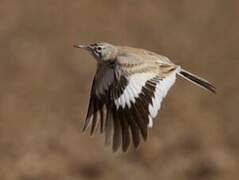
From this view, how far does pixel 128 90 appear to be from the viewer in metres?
7.68

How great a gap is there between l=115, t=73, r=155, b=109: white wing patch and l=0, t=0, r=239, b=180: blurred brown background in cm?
606

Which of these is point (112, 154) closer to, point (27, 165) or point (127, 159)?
point (127, 159)

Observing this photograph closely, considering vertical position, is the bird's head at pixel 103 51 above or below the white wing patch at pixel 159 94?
above

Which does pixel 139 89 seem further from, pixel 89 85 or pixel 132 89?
pixel 89 85

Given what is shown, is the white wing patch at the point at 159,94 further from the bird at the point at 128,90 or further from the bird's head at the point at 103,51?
the bird's head at the point at 103,51

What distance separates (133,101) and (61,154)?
256 inches

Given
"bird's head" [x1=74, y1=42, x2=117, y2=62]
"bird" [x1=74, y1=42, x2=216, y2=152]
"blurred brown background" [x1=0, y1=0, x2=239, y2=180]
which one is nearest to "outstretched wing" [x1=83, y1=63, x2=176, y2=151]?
"bird" [x1=74, y1=42, x2=216, y2=152]

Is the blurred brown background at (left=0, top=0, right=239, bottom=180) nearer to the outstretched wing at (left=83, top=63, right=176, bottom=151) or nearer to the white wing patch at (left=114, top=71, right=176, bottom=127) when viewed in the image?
the outstretched wing at (left=83, top=63, right=176, bottom=151)

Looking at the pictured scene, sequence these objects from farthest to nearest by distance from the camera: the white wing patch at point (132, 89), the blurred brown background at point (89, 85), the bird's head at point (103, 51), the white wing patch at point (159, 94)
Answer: the blurred brown background at point (89, 85)
the bird's head at point (103, 51)
the white wing patch at point (132, 89)
the white wing patch at point (159, 94)

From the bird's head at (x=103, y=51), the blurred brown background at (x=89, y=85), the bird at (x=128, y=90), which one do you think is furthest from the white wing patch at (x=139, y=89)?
the blurred brown background at (x=89, y=85)

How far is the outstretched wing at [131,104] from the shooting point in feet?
24.8

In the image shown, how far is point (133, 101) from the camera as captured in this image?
7.66 meters

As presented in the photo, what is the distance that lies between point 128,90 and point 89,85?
7.23 m

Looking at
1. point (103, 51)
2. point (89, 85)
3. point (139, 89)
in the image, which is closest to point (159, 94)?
point (139, 89)
